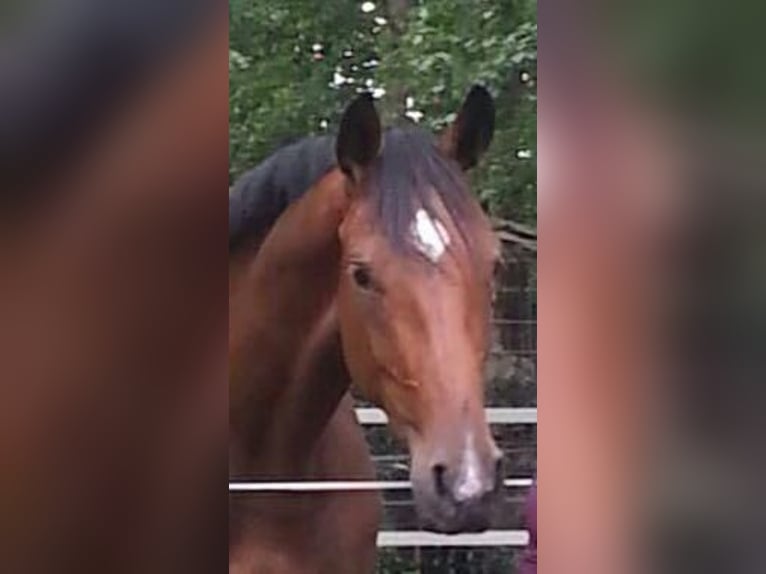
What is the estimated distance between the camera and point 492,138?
71.9 inches

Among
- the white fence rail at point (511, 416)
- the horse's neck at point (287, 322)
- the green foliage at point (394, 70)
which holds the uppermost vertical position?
the green foliage at point (394, 70)

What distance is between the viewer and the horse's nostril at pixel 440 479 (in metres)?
1.82

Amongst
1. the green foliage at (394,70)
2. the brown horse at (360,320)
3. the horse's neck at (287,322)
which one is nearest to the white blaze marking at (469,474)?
the brown horse at (360,320)

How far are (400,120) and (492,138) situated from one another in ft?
0.42

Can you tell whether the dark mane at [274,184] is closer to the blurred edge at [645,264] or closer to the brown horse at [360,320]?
the brown horse at [360,320]

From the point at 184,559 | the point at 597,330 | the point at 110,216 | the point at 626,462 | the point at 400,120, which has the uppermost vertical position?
the point at 400,120

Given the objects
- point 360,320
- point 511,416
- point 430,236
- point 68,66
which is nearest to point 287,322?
point 360,320

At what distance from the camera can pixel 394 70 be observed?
1815 millimetres

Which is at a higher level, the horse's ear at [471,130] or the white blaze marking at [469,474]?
the horse's ear at [471,130]

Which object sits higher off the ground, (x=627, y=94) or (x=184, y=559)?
(x=627, y=94)

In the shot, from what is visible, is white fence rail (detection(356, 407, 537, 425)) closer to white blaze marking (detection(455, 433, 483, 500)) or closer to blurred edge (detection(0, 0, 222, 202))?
white blaze marking (detection(455, 433, 483, 500))

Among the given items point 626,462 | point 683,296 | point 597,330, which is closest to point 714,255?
point 683,296

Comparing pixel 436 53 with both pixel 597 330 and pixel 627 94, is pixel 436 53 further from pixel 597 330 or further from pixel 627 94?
pixel 597 330

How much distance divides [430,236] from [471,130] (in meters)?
0.15
